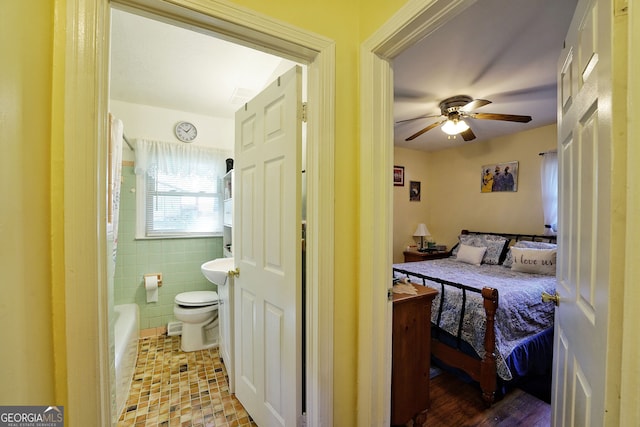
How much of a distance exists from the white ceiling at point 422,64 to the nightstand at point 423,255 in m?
2.23

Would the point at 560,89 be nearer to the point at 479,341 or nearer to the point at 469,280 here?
the point at 479,341

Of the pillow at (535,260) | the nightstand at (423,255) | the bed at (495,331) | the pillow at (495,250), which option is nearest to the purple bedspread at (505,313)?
the bed at (495,331)

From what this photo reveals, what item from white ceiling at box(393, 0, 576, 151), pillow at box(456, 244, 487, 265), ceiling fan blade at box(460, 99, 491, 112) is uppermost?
white ceiling at box(393, 0, 576, 151)

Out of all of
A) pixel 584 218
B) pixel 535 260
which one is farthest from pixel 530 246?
pixel 584 218

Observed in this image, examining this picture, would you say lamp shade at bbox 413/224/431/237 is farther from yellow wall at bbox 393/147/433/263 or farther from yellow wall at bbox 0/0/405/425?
yellow wall at bbox 0/0/405/425

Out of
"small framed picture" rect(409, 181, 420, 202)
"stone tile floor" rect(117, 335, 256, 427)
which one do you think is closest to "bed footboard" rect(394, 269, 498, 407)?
"stone tile floor" rect(117, 335, 256, 427)

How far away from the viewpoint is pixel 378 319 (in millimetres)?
1146

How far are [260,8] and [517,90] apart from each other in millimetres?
2544

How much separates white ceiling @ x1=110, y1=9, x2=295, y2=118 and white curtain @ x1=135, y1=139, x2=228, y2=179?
1.46 feet

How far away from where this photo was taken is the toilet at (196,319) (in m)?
2.51

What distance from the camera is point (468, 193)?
4.30 metres

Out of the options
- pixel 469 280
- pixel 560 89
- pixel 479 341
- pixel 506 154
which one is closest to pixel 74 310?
pixel 560 89

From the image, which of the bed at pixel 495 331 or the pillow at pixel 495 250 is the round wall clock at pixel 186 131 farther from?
the pillow at pixel 495 250

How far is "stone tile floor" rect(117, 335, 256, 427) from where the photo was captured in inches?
66.0
